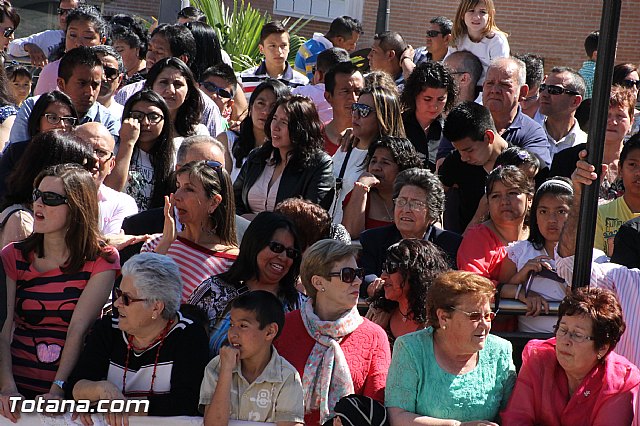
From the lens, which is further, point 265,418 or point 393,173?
point 393,173

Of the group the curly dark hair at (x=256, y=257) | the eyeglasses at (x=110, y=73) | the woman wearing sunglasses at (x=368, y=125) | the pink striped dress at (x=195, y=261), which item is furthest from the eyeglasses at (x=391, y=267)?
the eyeglasses at (x=110, y=73)

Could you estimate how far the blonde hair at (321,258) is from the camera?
4.74 metres

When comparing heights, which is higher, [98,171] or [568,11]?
[568,11]

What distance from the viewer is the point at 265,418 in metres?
4.41

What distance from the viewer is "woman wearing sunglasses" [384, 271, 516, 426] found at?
4402mm

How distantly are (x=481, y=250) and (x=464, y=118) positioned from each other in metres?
1.36

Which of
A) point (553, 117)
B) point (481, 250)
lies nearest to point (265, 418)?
point (481, 250)

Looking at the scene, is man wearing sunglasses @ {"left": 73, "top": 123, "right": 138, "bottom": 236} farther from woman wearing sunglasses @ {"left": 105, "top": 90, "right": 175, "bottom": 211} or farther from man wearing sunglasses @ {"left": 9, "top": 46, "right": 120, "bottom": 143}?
man wearing sunglasses @ {"left": 9, "top": 46, "right": 120, "bottom": 143}

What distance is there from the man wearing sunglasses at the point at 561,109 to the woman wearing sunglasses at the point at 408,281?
2.88 metres

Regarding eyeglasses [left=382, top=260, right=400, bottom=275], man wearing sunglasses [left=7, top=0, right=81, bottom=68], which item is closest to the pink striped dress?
eyeglasses [left=382, top=260, right=400, bottom=275]

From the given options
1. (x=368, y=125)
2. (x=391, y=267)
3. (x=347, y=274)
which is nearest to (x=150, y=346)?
(x=347, y=274)

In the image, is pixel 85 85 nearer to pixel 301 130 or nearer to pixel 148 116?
pixel 148 116

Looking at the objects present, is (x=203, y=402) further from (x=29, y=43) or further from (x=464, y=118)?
(x=29, y=43)

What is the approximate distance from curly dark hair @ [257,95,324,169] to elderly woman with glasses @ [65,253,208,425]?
2.01 m
